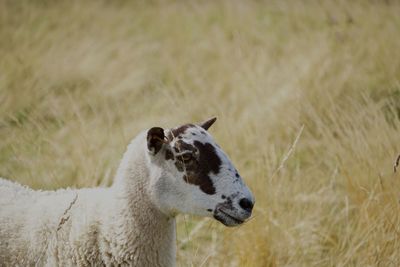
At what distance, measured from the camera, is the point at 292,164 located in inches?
227

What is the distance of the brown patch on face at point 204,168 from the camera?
9.73ft

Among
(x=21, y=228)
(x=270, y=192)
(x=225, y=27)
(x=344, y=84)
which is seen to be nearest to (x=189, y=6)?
(x=225, y=27)

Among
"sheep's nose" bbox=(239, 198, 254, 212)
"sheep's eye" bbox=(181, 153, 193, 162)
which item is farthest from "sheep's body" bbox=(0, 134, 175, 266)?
"sheep's nose" bbox=(239, 198, 254, 212)

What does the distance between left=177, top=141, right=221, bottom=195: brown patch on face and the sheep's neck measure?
0.89 feet

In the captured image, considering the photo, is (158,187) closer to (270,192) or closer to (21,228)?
(21,228)

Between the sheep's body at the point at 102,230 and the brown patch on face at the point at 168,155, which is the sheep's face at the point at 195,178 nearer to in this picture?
the brown patch on face at the point at 168,155

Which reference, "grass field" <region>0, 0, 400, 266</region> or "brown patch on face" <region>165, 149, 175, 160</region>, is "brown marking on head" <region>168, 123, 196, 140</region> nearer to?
"brown patch on face" <region>165, 149, 175, 160</region>

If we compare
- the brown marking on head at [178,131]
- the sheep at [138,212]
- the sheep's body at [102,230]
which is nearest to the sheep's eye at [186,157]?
the sheep at [138,212]

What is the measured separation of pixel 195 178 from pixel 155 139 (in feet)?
0.94

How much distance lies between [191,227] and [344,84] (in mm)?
2767

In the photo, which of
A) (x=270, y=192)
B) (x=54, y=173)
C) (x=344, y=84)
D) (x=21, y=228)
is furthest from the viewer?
(x=344, y=84)

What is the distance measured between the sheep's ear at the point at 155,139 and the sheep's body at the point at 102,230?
0.41ft

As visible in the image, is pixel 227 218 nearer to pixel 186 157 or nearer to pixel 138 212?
pixel 186 157

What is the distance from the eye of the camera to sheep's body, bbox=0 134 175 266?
312 centimetres
